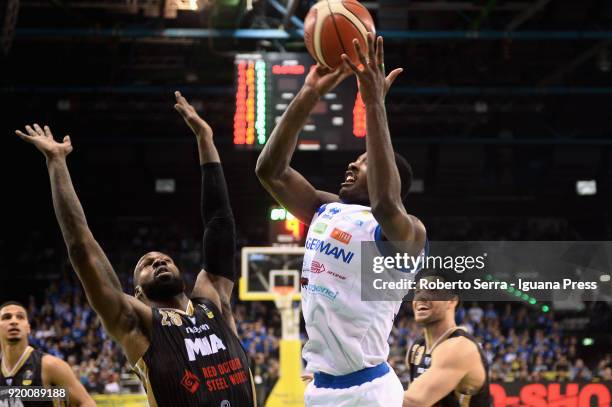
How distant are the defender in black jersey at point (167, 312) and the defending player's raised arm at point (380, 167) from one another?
1241 millimetres

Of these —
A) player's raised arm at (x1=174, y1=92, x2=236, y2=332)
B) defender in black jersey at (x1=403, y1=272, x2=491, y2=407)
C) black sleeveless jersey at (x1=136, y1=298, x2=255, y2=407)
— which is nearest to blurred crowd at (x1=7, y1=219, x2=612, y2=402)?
defender in black jersey at (x1=403, y1=272, x2=491, y2=407)

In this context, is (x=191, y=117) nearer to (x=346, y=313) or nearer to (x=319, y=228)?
(x=319, y=228)

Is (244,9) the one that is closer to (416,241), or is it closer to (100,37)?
(100,37)

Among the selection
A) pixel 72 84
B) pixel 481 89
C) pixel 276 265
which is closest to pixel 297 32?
pixel 276 265

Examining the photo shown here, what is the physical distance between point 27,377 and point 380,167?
4.90 m

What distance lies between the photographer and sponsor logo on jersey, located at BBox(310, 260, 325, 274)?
3.85 metres

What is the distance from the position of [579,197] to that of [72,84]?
43.2 feet

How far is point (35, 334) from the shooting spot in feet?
61.7

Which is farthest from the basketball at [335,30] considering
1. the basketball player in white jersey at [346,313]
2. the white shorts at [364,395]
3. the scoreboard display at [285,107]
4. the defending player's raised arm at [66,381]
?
the scoreboard display at [285,107]

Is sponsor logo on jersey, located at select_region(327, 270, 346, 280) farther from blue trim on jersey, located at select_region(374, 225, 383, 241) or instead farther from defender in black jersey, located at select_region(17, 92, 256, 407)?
defender in black jersey, located at select_region(17, 92, 256, 407)

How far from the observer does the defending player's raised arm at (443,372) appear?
5.16 m

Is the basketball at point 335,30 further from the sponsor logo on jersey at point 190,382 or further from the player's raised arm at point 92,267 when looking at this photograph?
the sponsor logo on jersey at point 190,382

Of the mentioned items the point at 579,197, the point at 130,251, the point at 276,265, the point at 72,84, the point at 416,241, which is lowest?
the point at 416,241

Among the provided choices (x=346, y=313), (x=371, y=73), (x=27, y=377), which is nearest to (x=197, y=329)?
(x=346, y=313)
